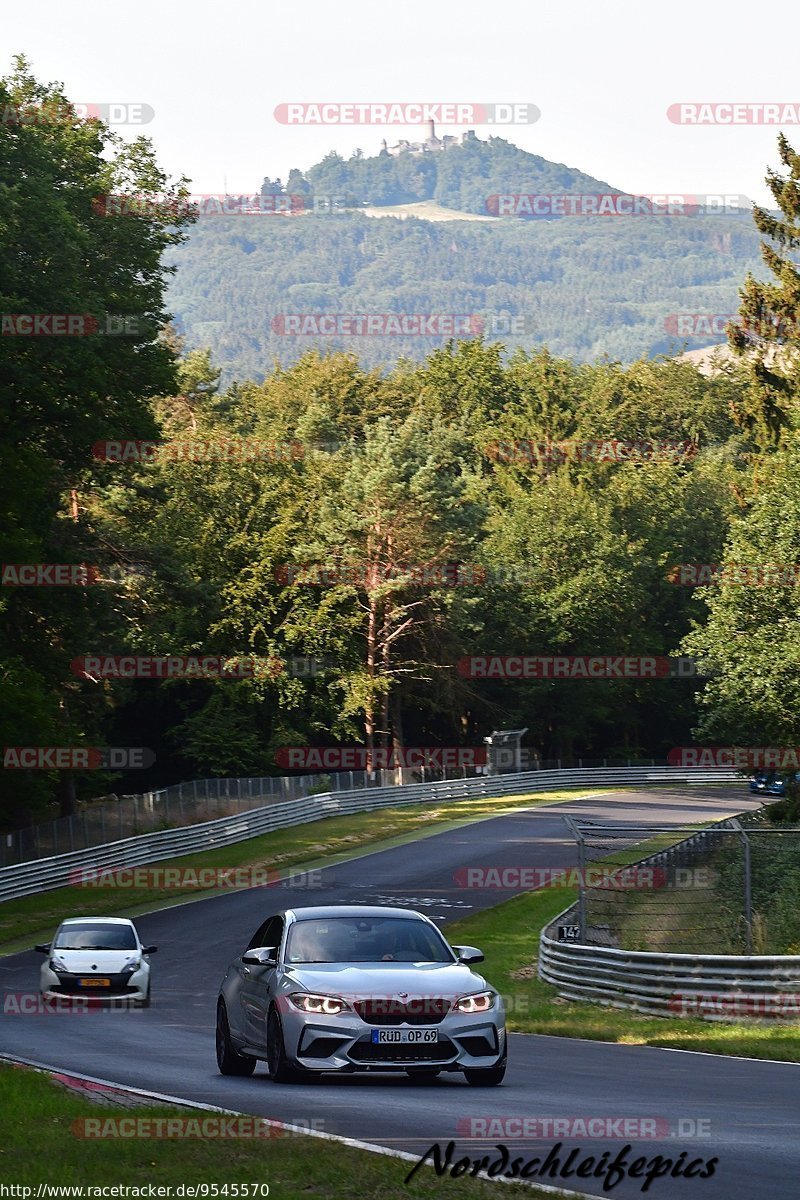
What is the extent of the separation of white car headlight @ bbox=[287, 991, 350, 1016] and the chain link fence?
326 inches

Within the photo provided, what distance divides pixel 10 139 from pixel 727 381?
8759 cm

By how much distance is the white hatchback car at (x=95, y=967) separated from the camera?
26.2 m

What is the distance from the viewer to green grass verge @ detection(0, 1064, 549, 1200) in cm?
→ 877

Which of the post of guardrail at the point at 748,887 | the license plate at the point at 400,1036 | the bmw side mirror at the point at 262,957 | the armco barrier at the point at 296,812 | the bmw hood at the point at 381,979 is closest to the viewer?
the license plate at the point at 400,1036

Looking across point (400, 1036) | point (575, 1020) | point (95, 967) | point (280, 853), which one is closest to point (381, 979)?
point (400, 1036)

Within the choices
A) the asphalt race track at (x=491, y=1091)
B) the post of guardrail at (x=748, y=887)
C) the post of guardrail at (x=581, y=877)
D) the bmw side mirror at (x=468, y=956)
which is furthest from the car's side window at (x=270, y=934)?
the post of guardrail at (x=581, y=877)

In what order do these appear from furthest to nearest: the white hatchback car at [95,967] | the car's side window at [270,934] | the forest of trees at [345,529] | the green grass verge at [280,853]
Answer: the forest of trees at [345,529] → the green grass verge at [280,853] → the white hatchback car at [95,967] → the car's side window at [270,934]

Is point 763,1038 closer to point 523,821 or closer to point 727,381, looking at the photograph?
point 523,821

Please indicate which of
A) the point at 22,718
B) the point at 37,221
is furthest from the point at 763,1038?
the point at 37,221

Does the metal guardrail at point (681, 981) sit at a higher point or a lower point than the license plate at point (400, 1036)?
lower

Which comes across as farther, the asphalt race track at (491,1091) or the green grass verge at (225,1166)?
the asphalt race track at (491,1091)

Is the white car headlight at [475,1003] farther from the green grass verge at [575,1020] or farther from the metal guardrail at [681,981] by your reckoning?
the metal guardrail at [681,981]

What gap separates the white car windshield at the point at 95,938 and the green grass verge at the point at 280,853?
928 cm

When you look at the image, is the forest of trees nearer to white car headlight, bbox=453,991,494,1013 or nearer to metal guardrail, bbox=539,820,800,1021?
metal guardrail, bbox=539,820,800,1021
